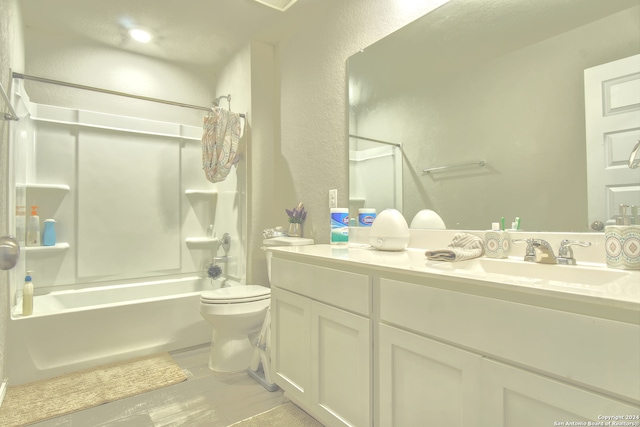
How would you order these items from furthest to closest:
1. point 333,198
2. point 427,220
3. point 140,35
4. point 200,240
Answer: point 200,240, point 140,35, point 333,198, point 427,220

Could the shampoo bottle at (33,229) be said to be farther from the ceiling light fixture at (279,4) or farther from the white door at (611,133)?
the white door at (611,133)

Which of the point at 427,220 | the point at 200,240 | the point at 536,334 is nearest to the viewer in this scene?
the point at 536,334

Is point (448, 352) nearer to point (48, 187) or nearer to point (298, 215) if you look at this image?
point (298, 215)

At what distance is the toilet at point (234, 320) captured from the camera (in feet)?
6.31

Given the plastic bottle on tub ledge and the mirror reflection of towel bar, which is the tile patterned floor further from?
the mirror reflection of towel bar

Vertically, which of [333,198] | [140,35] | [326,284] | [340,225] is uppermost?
[140,35]

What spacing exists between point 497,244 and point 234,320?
4.96ft

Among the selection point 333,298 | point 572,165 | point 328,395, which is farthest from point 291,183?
point 572,165

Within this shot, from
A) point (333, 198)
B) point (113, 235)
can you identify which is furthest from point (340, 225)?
point (113, 235)

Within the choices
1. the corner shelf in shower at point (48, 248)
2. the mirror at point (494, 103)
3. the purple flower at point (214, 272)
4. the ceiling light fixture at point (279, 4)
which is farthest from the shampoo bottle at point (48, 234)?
the mirror at point (494, 103)

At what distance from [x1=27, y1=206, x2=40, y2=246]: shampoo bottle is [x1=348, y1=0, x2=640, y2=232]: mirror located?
7.90 ft

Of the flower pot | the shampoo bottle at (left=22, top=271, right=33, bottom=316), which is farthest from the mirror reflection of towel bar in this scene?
the shampoo bottle at (left=22, top=271, right=33, bottom=316)

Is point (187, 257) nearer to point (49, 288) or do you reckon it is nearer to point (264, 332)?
point (49, 288)

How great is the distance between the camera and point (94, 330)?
2.04 meters
